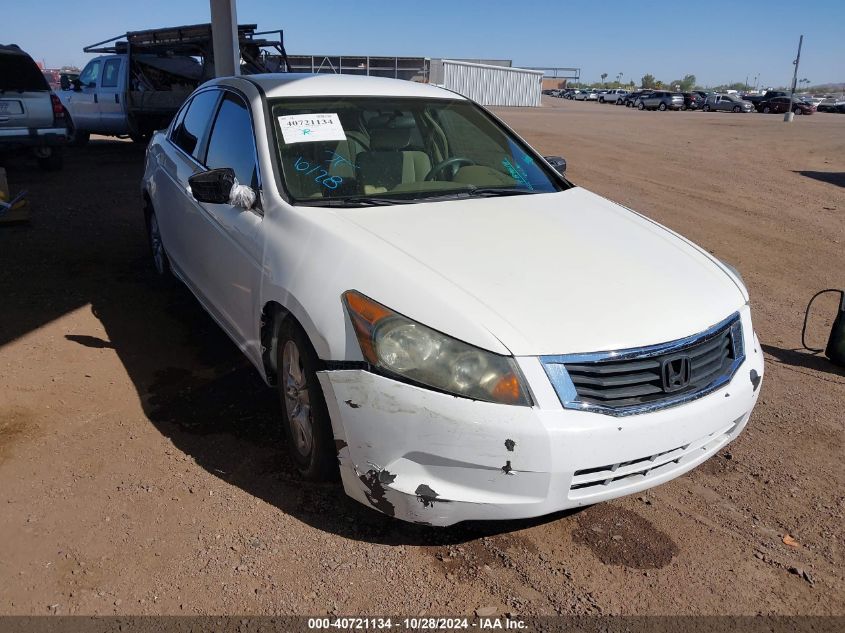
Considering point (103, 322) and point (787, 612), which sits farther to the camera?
point (103, 322)

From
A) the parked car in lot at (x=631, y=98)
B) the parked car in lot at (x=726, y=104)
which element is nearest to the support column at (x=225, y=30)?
the parked car in lot at (x=726, y=104)

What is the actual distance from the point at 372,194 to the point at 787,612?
242cm

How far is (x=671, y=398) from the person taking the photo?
246cm

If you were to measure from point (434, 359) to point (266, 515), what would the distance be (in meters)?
1.08

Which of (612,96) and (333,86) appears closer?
(333,86)

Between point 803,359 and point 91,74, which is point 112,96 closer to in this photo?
point 91,74

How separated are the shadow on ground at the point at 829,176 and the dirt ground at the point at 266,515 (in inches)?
351

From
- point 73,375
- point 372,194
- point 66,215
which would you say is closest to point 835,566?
point 372,194

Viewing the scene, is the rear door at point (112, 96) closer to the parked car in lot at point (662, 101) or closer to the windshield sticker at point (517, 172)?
the windshield sticker at point (517, 172)

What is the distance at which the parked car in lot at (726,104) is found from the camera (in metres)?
46.5

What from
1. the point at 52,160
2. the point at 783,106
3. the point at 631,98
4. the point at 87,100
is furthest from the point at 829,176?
the point at 631,98

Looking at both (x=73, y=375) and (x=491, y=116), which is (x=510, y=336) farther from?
(x=73, y=375)

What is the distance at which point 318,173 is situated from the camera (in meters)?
3.44

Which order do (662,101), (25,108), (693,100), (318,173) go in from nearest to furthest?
(318,173) < (25,108) < (662,101) < (693,100)
